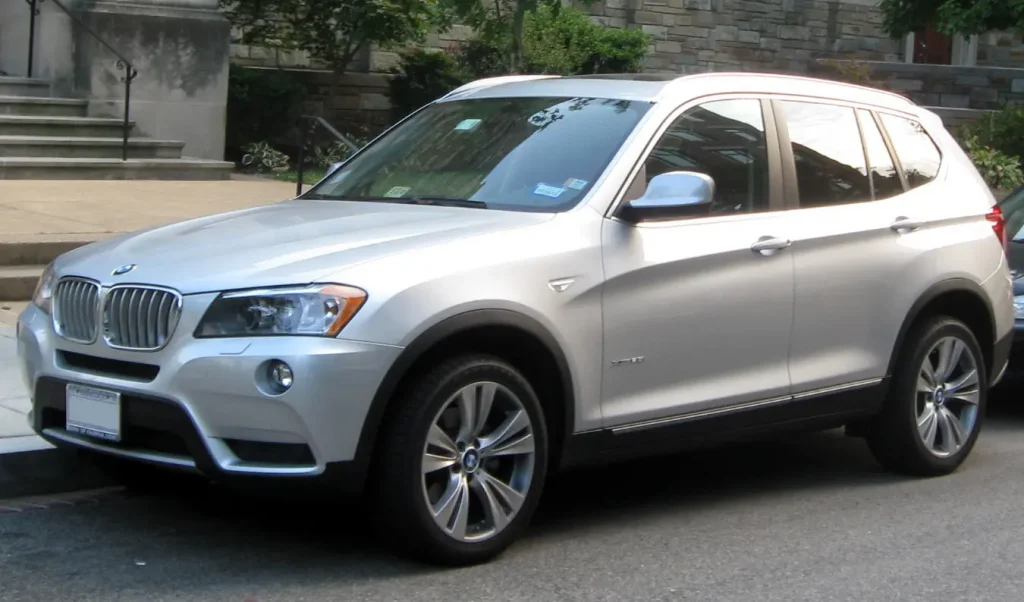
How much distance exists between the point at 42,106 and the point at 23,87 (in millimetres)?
759

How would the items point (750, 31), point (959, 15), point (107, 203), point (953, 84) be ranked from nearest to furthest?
point (107, 203) < point (959, 15) < point (953, 84) < point (750, 31)

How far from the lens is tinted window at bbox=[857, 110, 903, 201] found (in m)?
6.86

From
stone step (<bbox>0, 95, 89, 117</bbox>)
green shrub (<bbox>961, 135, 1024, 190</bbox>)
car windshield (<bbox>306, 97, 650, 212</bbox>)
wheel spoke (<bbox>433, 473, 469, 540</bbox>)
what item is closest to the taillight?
car windshield (<bbox>306, 97, 650, 212</bbox>)

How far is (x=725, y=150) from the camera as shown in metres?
6.28

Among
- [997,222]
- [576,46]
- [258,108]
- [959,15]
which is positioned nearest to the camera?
[997,222]

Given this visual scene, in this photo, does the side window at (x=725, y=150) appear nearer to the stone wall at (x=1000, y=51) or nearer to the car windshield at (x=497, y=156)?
the car windshield at (x=497, y=156)

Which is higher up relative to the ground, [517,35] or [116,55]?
[517,35]

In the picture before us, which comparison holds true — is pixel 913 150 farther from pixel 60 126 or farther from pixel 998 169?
pixel 998 169

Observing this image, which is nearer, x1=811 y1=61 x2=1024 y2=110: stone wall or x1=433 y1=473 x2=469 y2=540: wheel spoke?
x1=433 y1=473 x2=469 y2=540: wheel spoke

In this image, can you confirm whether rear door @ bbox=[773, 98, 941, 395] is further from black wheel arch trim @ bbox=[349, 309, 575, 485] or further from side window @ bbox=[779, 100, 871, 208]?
black wheel arch trim @ bbox=[349, 309, 575, 485]

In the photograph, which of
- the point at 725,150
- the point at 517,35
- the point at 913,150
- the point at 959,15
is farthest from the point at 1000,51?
the point at 725,150

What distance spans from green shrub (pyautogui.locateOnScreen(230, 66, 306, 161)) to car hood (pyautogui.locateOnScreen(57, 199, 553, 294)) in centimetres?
1218

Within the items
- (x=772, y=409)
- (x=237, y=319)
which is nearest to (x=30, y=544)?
(x=237, y=319)

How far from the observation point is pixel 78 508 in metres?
6.01
